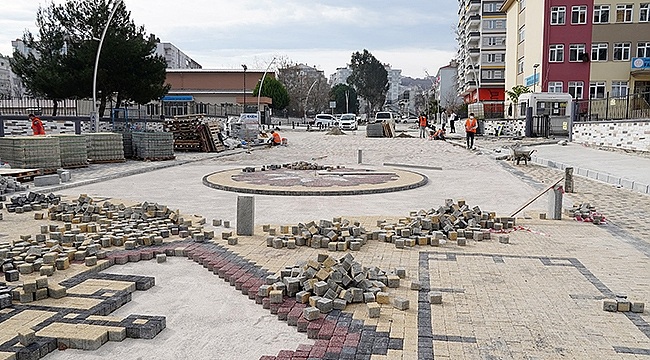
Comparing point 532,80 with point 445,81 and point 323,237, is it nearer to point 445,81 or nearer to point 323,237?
point 323,237

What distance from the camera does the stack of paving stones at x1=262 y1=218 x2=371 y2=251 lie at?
7.86 m

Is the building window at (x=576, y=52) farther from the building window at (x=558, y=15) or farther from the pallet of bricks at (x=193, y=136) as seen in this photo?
the pallet of bricks at (x=193, y=136)

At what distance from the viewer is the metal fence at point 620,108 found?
29.1 meters

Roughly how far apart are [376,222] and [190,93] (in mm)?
73377

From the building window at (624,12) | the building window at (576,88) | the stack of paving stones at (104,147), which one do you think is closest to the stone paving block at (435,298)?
the stack of paving stones at (104,147)

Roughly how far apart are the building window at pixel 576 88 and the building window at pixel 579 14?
4.99 meters

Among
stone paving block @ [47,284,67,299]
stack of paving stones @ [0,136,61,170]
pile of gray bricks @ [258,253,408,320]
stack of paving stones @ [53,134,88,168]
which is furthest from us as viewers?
stack of paving stones @ [53,134,88,168]

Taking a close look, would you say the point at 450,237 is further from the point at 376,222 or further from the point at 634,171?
the point at 634,171

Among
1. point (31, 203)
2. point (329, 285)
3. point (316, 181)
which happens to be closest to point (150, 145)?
point (316, 181)

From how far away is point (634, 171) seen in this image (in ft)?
54.6

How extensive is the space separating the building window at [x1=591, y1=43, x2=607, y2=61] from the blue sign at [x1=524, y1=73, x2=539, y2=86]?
179 inches

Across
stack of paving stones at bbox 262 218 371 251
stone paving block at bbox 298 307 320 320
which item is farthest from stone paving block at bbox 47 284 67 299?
stack of paving stones at bbox 262 218 371 251

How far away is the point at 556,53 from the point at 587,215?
41.1 metres

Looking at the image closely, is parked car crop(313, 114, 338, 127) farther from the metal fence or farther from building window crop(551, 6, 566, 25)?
the metal fence
